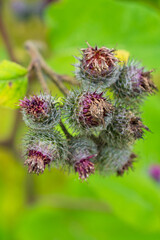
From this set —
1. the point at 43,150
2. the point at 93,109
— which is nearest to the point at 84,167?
the point at 43,150

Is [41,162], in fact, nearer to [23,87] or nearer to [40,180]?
[23,87]

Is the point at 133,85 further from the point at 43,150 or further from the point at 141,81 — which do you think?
the point at 43,150

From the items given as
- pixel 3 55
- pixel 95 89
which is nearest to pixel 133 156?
pixel 95 89

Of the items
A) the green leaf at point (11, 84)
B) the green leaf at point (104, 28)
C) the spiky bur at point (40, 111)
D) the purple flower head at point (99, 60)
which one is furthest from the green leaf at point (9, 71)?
the green leaf at point (104, 28)

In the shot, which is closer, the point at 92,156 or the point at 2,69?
the point at 92,156

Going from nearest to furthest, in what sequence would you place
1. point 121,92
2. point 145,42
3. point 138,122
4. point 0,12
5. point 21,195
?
1. point 138,122
2. point 121,92
3. point 145,42
4. point 0,12
5. point 21,195

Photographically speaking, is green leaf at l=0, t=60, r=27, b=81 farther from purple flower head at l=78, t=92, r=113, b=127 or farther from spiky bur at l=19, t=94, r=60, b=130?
purple flower head at l=78, t=92, r=113, b=127

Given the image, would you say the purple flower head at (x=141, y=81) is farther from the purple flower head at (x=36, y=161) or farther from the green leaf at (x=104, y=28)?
the green leaf at (x=104, y=28)
